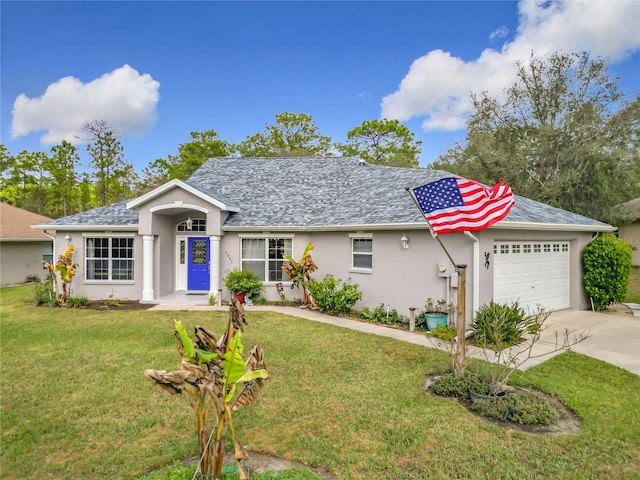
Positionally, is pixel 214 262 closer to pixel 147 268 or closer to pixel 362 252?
pixel 147 268

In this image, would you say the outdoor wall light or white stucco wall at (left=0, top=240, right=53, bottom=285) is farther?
white stucco wall at (left=0, top=240, right=53, bottom=285)

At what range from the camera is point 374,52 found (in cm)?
1664

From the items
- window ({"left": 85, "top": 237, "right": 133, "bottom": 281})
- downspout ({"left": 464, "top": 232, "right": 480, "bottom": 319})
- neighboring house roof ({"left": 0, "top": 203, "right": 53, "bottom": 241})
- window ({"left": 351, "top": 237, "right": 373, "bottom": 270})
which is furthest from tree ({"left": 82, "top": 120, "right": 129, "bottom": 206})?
downspout ({"left": 464, "top": 232, "right": 480, "bottom": 319})

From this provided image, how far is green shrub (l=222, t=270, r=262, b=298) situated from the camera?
1347cm

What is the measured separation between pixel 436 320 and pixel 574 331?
3.54 metres

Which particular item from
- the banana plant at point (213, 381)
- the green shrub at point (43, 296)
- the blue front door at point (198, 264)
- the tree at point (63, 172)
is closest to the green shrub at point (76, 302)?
the green shrub at point (43, 296)

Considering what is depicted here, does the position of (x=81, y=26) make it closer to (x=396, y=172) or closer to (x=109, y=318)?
(x=109, y=318)

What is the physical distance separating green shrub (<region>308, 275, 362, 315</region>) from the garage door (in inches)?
165

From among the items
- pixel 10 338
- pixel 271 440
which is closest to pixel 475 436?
pixel 271 440

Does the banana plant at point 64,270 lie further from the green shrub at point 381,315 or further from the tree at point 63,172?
the tree at point 63,172

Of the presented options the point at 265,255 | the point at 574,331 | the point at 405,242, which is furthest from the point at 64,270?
the point at 574,331

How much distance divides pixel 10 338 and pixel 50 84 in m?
15.4

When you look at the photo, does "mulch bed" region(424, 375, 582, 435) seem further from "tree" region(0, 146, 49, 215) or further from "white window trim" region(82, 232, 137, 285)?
"tree" region(0, 146, 49, 215)

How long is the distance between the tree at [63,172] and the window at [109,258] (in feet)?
86.1
